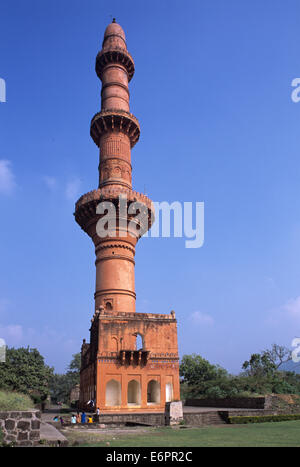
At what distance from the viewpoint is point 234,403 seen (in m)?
24.5

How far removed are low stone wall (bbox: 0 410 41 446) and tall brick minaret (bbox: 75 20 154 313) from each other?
49.0ft

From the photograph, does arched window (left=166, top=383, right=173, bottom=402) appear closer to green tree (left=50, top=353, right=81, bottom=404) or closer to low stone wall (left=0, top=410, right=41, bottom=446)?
low stone wall (left=0, top=410, right=41, bottom=446)

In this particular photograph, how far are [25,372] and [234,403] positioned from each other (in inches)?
703

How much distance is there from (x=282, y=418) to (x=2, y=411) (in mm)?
14603

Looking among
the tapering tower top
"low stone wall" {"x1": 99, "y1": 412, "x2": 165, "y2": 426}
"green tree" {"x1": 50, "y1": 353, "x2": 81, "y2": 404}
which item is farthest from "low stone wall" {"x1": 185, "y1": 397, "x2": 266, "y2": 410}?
"green tree" {"x1": 50, "y1": 353, "x2": 81, "y2": 404}

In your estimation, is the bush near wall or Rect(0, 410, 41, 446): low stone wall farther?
the bush near wall

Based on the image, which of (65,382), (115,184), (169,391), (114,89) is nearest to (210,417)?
(169,391)

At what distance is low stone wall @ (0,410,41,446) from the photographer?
905cm

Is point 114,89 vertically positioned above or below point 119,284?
above

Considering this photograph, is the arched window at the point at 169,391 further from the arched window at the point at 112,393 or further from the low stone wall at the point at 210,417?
the low stone wall at the point at 210,417

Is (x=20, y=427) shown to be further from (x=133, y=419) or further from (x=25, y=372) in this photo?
(x=25, y=372)

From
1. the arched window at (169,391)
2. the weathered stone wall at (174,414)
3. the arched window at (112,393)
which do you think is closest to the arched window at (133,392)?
the arched window at (112,393)

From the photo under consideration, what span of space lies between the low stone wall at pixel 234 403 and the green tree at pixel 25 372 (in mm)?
12562
